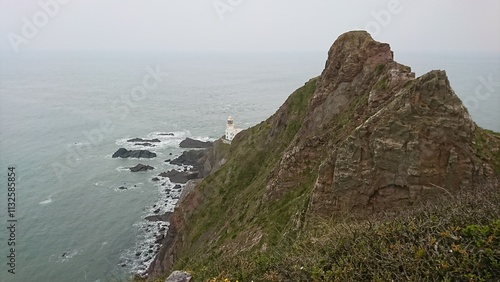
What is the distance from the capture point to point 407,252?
9.40m

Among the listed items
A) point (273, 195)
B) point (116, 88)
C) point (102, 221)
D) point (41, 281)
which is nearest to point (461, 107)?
point (273, 195)

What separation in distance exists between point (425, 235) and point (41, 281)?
47.8 m

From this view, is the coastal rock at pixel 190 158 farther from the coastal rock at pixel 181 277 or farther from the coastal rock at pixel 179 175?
the coastal rock at pixel 181 277

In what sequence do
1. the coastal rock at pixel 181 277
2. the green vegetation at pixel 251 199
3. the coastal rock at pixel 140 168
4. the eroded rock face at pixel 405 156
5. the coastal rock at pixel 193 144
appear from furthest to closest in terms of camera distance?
the coastal rock at pixel 193 144
the coastal rock at pixel 140 168
the green vegetation at pixel 251 199
the eroded rock face at pixel 405 156
the coastal rock at pixel 181 277

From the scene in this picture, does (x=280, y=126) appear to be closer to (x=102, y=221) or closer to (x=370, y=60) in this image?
(x=370, y=60)

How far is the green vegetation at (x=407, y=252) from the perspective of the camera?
8.55 metres

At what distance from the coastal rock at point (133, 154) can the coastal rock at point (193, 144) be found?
9855 mm

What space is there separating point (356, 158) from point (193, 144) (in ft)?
268

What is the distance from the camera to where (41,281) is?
45.2 meters

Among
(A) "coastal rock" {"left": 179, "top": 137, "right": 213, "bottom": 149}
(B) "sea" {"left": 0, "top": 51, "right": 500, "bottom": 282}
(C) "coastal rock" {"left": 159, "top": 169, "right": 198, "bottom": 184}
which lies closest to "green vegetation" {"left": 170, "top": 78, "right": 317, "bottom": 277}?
(B) "sea" {"left": 0, "top": 51, "right": 500, "bottom": 282}

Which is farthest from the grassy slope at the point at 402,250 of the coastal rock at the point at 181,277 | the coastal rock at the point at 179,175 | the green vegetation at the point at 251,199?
the coastal rock at the point at 179,175

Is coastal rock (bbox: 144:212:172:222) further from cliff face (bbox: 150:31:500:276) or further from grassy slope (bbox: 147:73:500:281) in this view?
grassy slope (bbox: 147:73:500:281)

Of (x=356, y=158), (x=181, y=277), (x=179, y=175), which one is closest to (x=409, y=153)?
(x=356, y=158)

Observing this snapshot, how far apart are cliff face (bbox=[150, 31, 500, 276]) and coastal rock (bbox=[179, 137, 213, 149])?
55.0 metres
